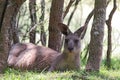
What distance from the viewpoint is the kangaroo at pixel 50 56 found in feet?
30.2

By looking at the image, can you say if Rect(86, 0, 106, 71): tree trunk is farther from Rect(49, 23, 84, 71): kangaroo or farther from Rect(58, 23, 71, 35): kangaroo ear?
Rect(58, 23, 71, 35): kangaroo ear

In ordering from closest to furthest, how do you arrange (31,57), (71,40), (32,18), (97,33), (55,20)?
1. (97,33)
2. (71,40)
3. (31,57)
4. (55,20)
5. (32,18)

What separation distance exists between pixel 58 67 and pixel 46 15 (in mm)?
5277

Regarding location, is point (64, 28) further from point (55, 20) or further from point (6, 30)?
point (6, 30)

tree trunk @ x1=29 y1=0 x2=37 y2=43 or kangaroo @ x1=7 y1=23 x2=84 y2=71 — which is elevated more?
tree trunk @ x1=29 y1=0 x2=37 y2=43

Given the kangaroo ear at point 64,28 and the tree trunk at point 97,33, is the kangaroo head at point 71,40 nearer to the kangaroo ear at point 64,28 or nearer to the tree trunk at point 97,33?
the kangaroo ear at point 64,28

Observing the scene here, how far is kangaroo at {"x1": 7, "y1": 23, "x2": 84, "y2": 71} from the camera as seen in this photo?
30.2 feet

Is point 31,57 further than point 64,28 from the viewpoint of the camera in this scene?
Yes

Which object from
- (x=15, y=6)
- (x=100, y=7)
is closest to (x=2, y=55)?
(x=15, y=6)

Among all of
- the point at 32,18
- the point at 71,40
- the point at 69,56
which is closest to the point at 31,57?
the point at 69,56

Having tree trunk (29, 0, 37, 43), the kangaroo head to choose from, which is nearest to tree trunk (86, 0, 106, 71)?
the kangaroo head

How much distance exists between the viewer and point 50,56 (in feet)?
32.9

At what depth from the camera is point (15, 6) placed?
767 cm

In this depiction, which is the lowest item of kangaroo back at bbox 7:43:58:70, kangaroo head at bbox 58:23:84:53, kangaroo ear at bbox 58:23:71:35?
kangaroo back at bbox 7:43:58:70
